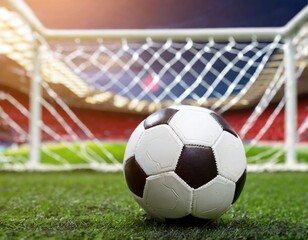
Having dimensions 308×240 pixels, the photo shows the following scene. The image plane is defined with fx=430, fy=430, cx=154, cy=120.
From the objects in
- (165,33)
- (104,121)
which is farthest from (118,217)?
(104,121)

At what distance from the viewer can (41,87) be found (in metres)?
4.69

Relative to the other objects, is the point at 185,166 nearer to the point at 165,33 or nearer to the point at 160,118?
the point at 160,118

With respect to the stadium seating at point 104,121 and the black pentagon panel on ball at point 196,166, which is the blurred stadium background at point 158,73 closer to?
the stadium seating at point 104,121

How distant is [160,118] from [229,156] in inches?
9.9

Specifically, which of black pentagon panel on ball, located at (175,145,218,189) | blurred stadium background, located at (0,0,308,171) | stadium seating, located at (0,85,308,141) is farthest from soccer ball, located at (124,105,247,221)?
blurred stadium background, located at (0,0,308,171)

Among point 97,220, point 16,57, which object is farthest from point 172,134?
point 16,57

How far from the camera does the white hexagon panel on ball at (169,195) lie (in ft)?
4.16

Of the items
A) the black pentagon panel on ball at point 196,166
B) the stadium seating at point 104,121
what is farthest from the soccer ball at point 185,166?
the stadium seating at point 104,121

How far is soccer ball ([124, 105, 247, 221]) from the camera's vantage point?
4.17 feet

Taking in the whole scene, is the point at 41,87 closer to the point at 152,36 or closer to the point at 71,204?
the point at 152,36

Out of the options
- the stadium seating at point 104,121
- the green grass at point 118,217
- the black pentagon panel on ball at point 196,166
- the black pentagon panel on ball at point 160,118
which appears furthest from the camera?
the stadium seating at point 104,121

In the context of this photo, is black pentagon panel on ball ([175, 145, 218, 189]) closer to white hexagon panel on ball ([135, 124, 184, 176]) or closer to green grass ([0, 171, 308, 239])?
white hexagon panel on ball ([135, 124, 184, 176])

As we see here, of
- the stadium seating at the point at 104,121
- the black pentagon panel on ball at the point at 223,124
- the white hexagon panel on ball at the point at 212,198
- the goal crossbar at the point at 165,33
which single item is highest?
the goal crossbar at the point at 165,33

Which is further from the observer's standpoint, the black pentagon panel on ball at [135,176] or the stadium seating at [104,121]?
the stadium seating at [104,121]
